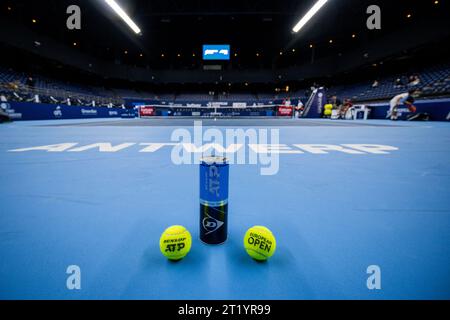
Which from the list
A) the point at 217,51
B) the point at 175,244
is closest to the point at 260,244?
the point at 175,244

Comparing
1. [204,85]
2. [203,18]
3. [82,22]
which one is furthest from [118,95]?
[203,18]

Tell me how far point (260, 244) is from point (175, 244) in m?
0.39

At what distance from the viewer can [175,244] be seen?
996mm

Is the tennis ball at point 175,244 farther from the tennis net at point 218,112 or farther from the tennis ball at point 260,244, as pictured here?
the tennis net at point 218,112

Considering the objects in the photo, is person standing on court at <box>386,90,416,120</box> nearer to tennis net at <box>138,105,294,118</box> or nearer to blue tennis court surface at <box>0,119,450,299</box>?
tennis net at <box>138,105,294,118</box>

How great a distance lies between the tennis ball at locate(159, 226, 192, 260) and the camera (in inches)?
39.0

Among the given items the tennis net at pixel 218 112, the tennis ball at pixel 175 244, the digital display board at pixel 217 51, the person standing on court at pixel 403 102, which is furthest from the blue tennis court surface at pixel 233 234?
the digital display board at pixel 217 51

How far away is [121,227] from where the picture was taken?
4.22 ft

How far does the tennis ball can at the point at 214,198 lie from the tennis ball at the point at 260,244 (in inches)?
7.0

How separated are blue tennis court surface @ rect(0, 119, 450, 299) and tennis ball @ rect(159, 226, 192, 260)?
0.13 feet

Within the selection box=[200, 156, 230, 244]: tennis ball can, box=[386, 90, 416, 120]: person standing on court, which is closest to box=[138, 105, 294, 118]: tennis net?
box=[386, 90, 416, 120]: person standing on court

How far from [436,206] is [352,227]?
2.72 ft
